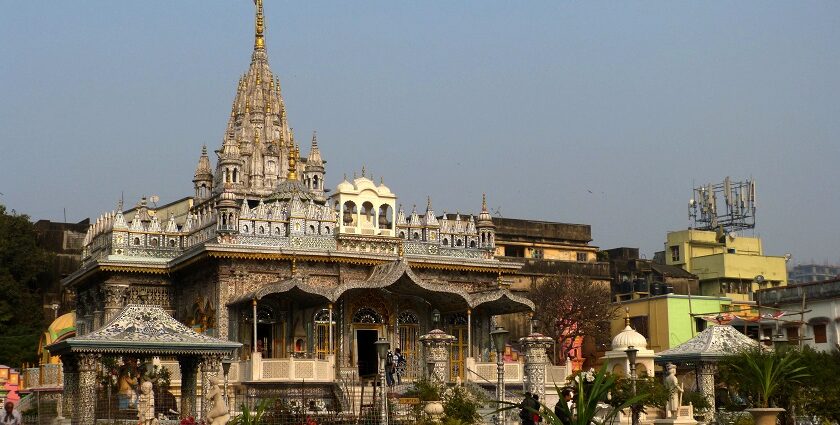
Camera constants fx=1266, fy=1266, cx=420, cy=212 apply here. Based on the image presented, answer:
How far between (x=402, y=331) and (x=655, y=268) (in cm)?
3094

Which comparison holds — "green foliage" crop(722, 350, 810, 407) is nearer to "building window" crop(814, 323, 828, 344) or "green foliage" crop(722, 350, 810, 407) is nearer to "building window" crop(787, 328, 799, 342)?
"building window" crop(814, 323, 828, 344)

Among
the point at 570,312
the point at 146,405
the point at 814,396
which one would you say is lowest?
the point at 814,396

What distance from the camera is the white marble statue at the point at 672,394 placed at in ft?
106

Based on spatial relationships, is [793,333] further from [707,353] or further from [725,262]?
[707,353]

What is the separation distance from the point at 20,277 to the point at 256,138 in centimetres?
2415

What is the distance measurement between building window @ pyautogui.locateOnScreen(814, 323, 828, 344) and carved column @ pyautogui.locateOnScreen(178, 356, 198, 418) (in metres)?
32.3

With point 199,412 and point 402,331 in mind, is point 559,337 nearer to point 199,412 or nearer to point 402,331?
point 402,331

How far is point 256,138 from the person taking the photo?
51875 mm

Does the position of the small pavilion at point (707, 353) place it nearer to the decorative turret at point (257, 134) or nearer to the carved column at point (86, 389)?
the carved column at point (86, 389)

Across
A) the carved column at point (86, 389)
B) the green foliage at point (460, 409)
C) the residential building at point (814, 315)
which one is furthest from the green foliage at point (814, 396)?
the residential building at point (814, 315)

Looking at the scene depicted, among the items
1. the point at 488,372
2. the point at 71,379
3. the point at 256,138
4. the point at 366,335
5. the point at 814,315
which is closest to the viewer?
the point at 71,379

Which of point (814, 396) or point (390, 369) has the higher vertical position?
point (390, 369)

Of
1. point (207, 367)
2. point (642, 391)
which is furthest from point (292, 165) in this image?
point (642, 391)

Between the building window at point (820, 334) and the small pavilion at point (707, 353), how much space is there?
17.6m
